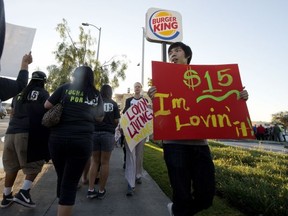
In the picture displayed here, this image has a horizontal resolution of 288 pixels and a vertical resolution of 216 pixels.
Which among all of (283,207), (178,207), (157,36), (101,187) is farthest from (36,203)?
(157,36)

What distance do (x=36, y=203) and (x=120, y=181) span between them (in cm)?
208

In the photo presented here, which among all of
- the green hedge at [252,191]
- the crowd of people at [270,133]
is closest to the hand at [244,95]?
the green hedge at [252,191]

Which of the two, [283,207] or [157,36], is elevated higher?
[157,36]

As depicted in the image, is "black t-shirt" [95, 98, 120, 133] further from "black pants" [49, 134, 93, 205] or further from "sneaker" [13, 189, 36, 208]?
"black pants" [49, 134, 93, 205]

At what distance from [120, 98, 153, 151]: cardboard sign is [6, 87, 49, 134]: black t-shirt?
1623 mm

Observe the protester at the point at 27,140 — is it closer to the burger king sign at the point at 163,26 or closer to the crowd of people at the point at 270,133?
the burger king sign at the point at 163,26

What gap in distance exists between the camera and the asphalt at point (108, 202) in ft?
13.6

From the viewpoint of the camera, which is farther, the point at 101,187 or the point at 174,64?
the point at 101,187

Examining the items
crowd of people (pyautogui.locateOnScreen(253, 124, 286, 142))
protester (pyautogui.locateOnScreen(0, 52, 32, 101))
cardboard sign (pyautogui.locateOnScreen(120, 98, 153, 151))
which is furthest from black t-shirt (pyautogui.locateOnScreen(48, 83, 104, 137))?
crowd of people (pyautogui.locateOnScreen(253, 124, 286, 142))

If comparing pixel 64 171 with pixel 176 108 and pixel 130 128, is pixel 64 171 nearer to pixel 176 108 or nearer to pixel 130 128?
pixel 176 108

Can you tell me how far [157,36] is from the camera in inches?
325

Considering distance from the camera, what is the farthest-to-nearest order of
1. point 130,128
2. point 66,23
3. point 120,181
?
1. point 66,23
2. point 120,181
3. point 130,128

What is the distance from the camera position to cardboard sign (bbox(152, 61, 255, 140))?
3184 millimetres

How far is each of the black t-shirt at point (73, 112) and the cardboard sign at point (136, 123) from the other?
6.03 ft
